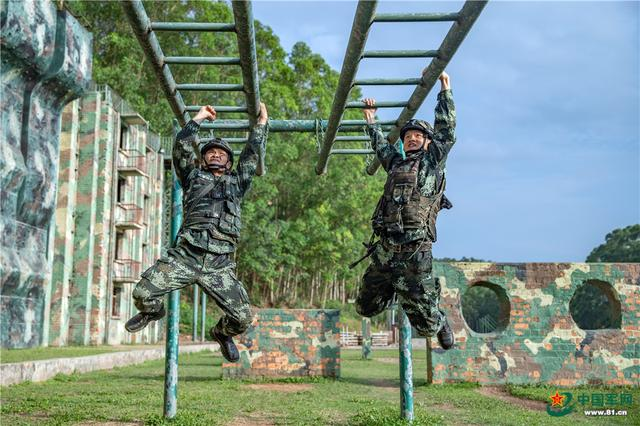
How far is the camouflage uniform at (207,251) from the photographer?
545 centimetres

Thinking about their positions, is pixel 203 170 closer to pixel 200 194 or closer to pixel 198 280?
pixel 200 194

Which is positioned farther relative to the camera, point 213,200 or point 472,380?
point 472,380

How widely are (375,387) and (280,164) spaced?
24.4m

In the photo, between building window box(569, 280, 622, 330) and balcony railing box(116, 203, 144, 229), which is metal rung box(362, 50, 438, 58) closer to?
balcony railing box(116, 203, 144, 229)

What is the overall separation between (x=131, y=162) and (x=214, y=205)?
2576 cm

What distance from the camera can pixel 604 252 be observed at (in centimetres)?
5147

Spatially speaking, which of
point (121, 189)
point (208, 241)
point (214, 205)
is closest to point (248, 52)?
point (214, 205)

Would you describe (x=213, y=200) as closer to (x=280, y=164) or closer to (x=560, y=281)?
(x=560, y=281)

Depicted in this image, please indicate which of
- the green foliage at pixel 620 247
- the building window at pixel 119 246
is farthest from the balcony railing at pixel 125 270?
the green foliage at pixel 620 247

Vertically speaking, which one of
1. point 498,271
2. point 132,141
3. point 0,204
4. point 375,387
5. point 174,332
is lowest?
point 375,387

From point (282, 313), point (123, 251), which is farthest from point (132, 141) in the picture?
point (282, 313)

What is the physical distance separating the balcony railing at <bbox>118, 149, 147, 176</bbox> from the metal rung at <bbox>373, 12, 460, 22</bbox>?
2614 centimetres

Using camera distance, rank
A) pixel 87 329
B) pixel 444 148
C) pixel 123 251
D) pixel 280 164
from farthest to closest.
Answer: pixel 280 164 < pixel 123 251 < pixel 87 329 < pixel 444 148

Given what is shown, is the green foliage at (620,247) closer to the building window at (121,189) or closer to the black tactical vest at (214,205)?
the building window at (121,189)
